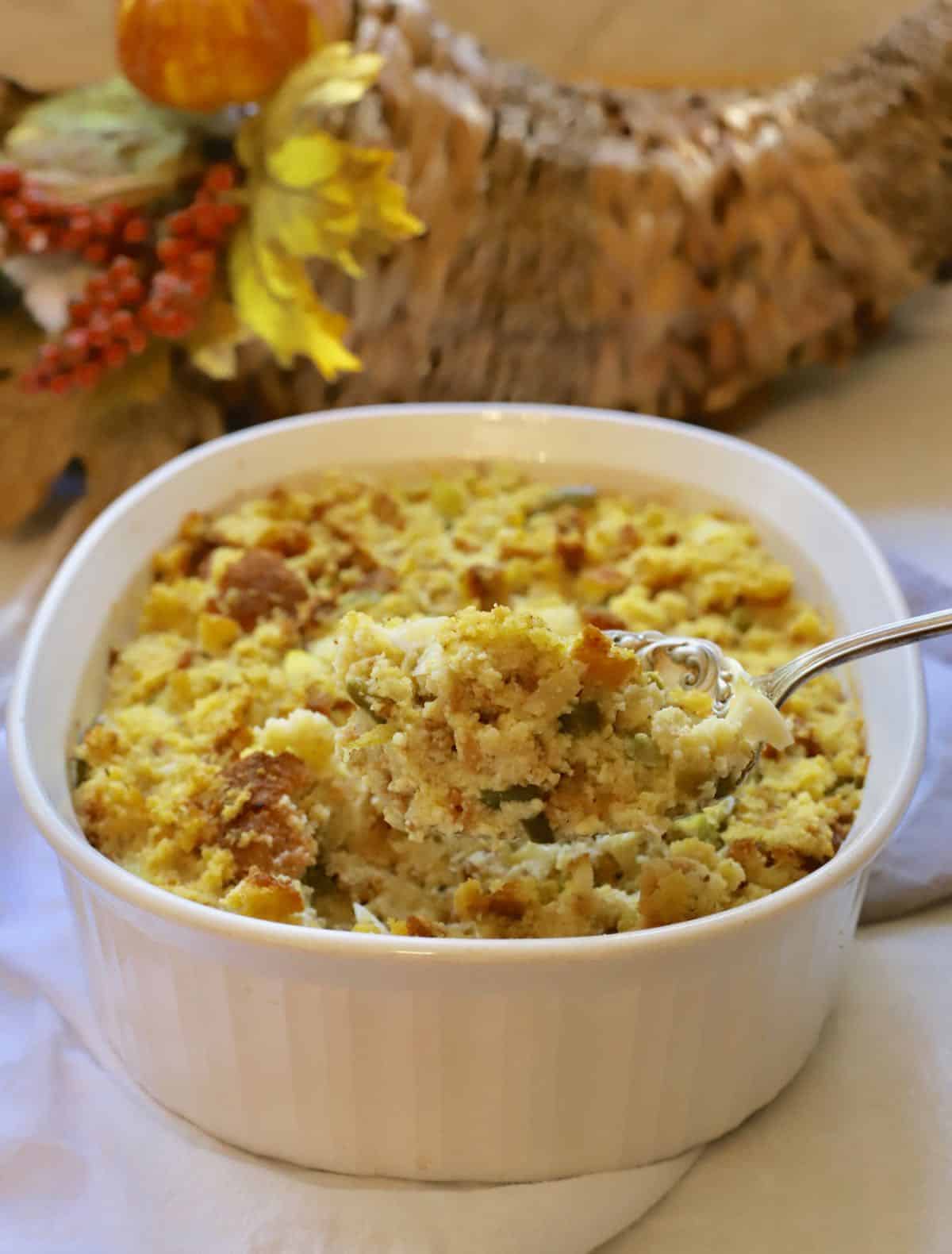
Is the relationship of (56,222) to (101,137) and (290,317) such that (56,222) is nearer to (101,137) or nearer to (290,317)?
(101,137)

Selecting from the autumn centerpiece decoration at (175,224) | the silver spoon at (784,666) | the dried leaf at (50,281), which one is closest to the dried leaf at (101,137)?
the autumn centerpiece decoration at (175,224)

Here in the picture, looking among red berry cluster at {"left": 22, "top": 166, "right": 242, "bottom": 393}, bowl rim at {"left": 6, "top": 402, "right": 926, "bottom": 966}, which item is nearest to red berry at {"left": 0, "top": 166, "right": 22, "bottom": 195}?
red berry cluster at {"left": 22, "top": 166, "right": 242, "bottom": 393}

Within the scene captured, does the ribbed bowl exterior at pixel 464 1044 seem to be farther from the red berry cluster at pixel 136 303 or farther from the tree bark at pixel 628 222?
the tree bark at pixel 628 222

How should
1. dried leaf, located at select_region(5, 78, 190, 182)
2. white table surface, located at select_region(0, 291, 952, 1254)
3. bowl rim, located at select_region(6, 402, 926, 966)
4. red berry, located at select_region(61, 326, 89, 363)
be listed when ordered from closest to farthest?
bowl rim, located at select_region(6, 402, 926, 966) < white table surface, located at select_region(0, 291, 952, 1254) < red berry, located at select_region(61, 326, 89, 363) < dried leaf, located at select_region(5, 78, 190, 182)

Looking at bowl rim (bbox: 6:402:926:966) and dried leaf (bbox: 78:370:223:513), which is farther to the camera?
dried leaf (bbox: 78:370:223:513)

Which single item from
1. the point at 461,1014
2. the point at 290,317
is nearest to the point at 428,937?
the point at 461,1014

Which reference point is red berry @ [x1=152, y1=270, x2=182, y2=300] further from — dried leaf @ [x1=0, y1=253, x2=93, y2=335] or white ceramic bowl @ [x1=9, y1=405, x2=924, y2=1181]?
white ceramic bowl @ [x1=9, y1=405, x2=924, y2=1181]

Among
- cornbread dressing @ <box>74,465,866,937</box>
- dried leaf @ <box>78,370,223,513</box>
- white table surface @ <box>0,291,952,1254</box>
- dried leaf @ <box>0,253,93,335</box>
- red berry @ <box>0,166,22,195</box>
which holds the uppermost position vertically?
red berry @ <box>0,166,22,195</box>
